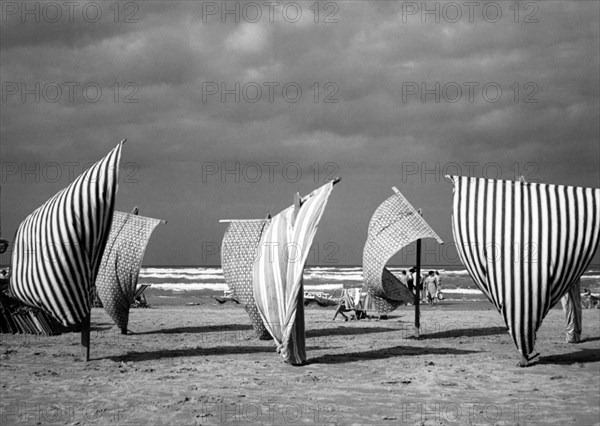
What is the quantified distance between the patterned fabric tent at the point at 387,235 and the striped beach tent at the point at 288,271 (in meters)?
3.76

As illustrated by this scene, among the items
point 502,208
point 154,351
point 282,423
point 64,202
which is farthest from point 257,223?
point 282,423

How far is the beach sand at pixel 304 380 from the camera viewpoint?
25.9ft

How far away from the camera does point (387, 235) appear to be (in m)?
14.6

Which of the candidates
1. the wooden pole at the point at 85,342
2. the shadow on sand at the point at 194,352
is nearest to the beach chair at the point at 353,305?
the shadow on sand at the point at 194,352

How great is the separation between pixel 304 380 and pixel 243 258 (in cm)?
475

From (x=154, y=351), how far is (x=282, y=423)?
6249 millimetres

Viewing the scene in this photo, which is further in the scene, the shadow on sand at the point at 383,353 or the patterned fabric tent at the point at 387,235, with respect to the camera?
the patterned fabric tent at the point at 387,235

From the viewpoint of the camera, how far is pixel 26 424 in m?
7.49

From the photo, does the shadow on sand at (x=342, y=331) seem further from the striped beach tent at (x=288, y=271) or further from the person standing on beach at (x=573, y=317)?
the striped beach tent at (x=288, y=271)

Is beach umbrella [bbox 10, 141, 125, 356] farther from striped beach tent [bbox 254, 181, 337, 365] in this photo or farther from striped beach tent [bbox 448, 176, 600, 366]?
striped beach tent [bbox 448, 176, 600, 366]

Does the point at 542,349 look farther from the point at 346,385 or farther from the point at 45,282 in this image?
the point at 45,282

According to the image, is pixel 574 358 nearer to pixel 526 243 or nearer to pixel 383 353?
pixel 526 243

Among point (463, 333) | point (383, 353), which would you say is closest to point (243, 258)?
point (383, 353)

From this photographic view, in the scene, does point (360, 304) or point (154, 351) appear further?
point (360, 304)
